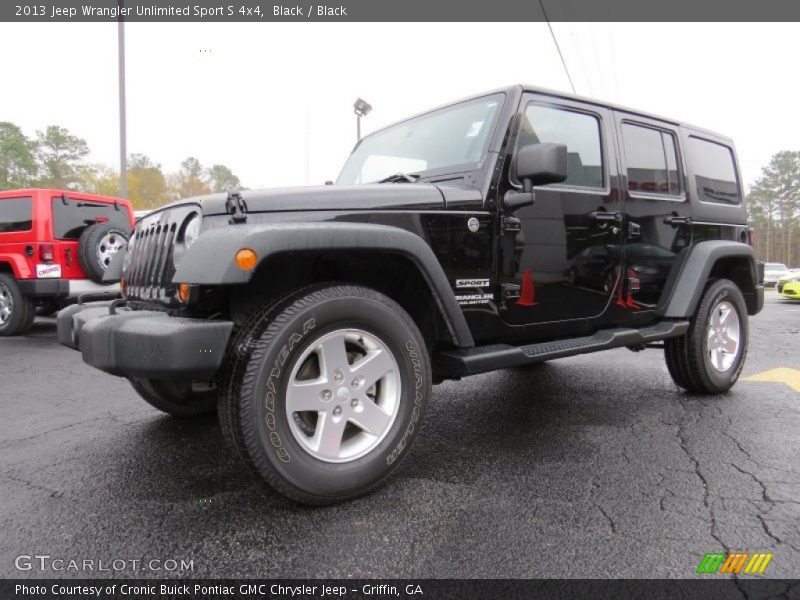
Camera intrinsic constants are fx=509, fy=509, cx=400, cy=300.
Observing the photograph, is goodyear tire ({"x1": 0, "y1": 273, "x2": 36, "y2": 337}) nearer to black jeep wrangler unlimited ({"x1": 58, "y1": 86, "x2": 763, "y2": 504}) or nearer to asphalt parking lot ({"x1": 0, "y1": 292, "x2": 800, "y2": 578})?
asphalt parking lot ({"x1": 0, "y1": 292, "x2": 800, "y2": 578})

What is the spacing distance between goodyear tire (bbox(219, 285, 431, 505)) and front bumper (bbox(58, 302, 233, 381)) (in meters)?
0.12

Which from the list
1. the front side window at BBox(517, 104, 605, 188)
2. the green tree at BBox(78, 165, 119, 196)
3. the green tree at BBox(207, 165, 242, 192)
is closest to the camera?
the front side window at BBox(517, 104, 605, 188)

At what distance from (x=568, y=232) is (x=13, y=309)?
7.32 metres

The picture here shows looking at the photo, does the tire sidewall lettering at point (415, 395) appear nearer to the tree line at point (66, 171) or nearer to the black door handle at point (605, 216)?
the black door handle at point (605, 216)

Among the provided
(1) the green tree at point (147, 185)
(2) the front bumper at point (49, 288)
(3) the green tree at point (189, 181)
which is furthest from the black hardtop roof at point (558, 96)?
(3) the green tree at point (189, 181)

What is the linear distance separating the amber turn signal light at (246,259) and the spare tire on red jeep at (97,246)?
5.64 metres

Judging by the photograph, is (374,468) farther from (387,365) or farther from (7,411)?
(7,411)

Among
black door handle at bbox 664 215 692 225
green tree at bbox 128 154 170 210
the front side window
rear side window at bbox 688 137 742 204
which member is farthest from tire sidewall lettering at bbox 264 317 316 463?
green tree at bbox 128 154 170 210

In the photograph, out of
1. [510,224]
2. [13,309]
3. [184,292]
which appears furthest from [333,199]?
[13,309]

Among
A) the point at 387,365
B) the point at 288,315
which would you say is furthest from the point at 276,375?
the point at 387,365

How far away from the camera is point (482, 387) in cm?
413

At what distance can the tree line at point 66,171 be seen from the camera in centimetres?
4584

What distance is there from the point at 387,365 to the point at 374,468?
42 cm

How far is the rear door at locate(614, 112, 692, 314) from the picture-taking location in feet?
10.9
